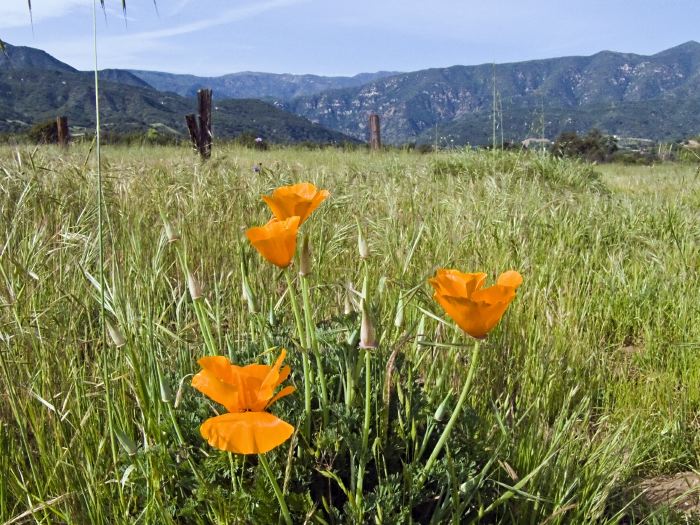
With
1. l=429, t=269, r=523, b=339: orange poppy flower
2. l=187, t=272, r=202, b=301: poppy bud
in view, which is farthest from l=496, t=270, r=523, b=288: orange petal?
l=187, t=272, r=202, b=301: poppy bud

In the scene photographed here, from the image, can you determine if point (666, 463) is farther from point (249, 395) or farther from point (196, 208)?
point (196, 208)

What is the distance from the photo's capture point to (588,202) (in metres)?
3.96

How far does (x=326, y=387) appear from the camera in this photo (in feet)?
3.59

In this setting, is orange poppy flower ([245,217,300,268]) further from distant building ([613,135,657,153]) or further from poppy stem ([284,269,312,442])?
distant building ([613,135,657,153])

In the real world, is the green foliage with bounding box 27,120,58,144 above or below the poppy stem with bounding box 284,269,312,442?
above

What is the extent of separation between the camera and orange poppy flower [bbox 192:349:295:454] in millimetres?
639

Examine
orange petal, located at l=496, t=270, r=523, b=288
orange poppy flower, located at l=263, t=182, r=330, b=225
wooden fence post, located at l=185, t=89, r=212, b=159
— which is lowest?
orange petal, located at l=496, t=270, r=523, b=288

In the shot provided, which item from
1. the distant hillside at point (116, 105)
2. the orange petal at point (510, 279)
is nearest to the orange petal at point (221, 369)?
the orange petal at point (510, 279)

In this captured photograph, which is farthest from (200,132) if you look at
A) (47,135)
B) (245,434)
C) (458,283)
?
(47,135)

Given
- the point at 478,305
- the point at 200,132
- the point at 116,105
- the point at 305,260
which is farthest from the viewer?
the point at 116,105

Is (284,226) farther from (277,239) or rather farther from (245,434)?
(245,434)

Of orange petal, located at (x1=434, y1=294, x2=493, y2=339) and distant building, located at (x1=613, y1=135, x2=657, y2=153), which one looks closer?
orange petal, located at (x1=434, y1=294, x2=493, y2=339)

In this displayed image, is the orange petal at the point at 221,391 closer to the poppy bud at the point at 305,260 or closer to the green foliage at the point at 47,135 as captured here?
the poppy bud at the point at 305,260

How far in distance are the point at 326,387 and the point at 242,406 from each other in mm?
404
